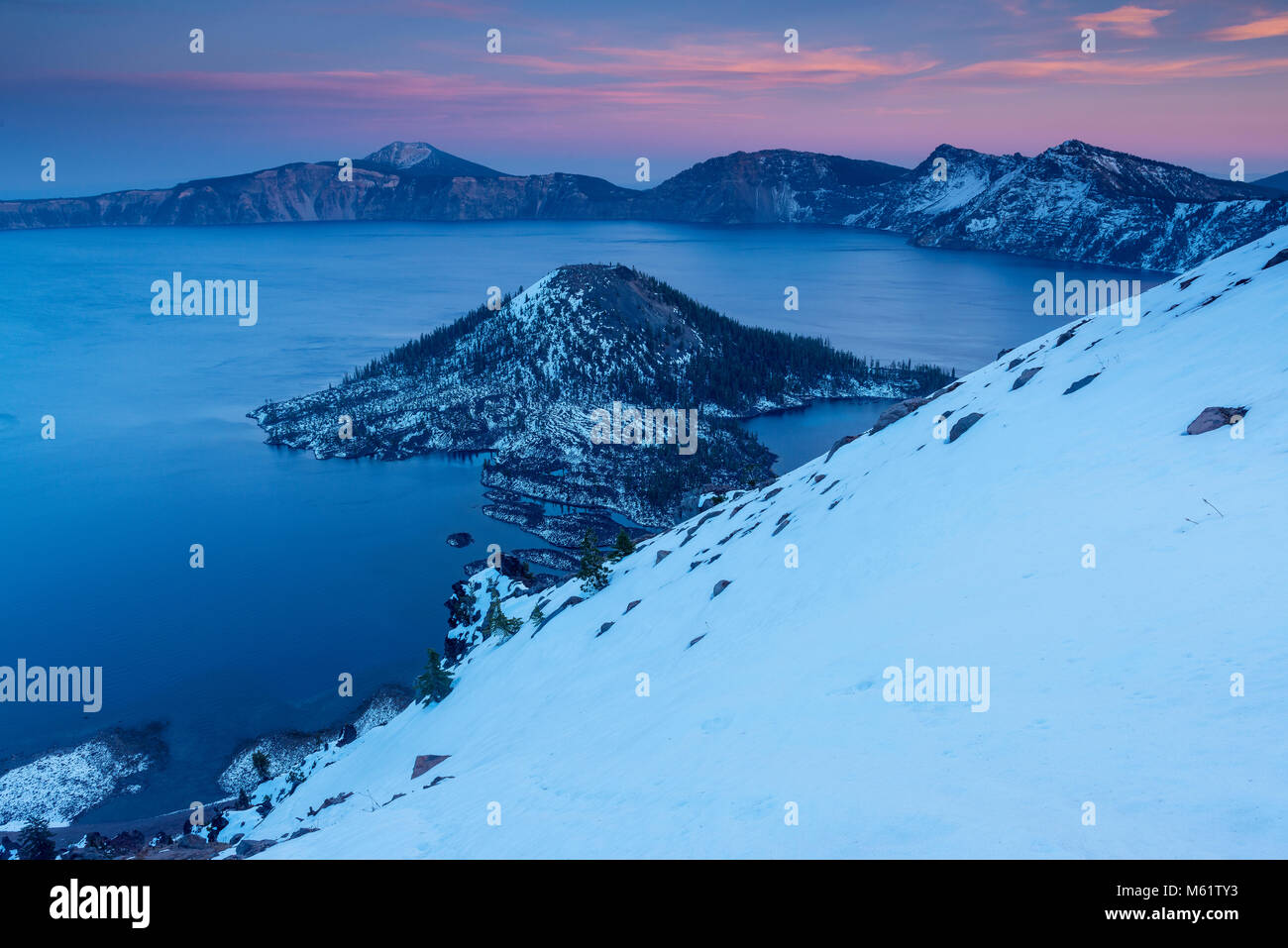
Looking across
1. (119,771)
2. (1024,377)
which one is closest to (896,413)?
(1024,377)

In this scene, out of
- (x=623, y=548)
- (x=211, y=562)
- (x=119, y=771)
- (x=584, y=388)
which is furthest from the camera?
(x=584, y=388)

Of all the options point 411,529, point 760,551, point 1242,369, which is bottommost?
point 411,529

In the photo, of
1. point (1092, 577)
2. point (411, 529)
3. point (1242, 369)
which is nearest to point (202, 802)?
point (411, 529)

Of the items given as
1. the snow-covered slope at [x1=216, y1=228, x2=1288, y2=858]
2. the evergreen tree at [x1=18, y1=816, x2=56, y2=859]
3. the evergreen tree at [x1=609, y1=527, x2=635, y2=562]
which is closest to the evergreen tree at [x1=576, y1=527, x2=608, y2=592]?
the evergreen tree at [x1=609, y1=527, x2=635, y2=562]

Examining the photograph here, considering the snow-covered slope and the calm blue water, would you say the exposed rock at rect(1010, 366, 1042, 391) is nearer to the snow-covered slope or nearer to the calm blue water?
the snow-covered slope

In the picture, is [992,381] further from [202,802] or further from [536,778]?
[202,802]

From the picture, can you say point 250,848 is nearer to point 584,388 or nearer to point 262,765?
point 262,765
